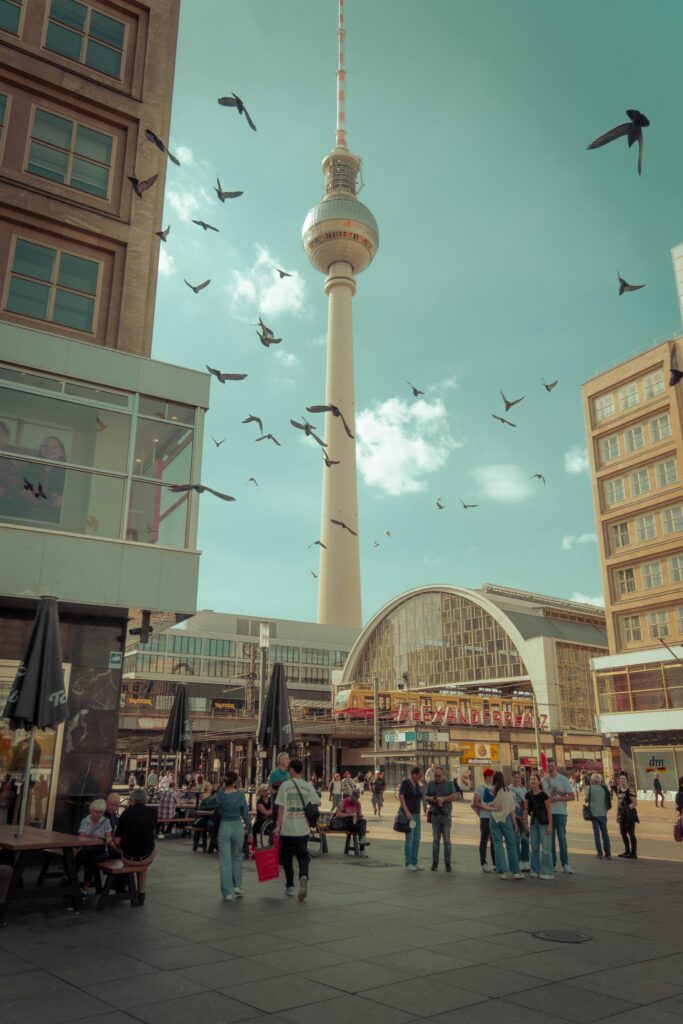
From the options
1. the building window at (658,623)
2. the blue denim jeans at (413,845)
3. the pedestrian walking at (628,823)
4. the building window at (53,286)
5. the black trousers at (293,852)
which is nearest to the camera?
the black trousers at (293,852)

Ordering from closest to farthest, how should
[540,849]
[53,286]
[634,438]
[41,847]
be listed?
[41,847] → [540,849] → [53,286] → [634,438]

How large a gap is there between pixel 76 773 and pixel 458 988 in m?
9.65

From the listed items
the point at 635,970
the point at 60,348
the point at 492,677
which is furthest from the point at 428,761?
the point at 635,970

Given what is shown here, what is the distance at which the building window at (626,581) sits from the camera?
152ft

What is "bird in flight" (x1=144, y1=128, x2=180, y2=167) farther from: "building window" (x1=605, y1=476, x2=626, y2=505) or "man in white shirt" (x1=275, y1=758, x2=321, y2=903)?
"building window" (x1=605, y1=476, x2=626, y2=505)

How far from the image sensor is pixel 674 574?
43812mm

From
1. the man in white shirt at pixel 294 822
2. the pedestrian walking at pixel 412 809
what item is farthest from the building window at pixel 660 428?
the man in white shirt at pixel 294 822

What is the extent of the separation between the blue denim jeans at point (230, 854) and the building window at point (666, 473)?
40.7 metres

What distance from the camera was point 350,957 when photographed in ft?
22.5

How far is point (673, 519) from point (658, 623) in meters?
6.28

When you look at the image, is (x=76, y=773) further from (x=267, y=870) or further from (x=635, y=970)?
(x=635, y=970)

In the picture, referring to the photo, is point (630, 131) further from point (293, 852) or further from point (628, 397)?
point (628, 397)

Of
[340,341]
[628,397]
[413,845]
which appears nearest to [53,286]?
[413,845]

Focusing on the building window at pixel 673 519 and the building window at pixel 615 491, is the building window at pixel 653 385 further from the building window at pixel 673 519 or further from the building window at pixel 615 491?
the building window at pixel 673 519
